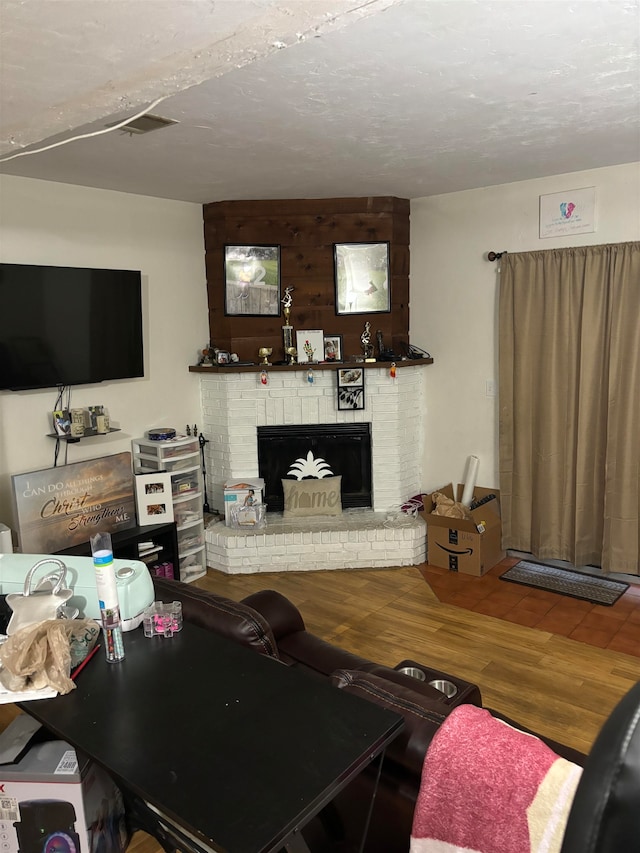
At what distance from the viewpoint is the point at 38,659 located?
167 centimetres

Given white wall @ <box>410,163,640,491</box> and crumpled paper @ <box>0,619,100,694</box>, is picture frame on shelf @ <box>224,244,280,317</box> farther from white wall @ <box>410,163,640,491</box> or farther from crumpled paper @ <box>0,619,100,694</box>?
crumpled paper @ <box>0,619,100,694</box>

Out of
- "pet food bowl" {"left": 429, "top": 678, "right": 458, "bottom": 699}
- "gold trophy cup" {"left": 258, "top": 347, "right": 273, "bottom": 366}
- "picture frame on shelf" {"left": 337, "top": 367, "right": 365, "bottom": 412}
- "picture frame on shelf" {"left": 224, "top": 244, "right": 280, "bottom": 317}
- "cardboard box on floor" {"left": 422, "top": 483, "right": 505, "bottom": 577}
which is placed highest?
"picture frame on shelf" {"left": 224, "top": 244, "right": 280, "bottom": 317}

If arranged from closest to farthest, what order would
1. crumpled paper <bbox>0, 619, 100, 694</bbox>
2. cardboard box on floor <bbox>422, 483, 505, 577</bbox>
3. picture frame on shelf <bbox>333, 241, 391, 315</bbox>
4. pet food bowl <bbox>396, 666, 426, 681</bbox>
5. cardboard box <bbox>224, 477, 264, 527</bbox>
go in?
crumpled paper <bbox>0, 619, 100, 694</bbox> < pet food bowl <bbox>396, 666, 426, 681</bbox> < cardboard box on floor <bbox>422, 483, 505, 577</bbox> < cardboard box <bbox>224, 477, 264, 527</bbox> < picture frame on shelf <bbox>333, 241, 391, 315</bbox>

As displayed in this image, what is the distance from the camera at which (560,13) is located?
1907 mm

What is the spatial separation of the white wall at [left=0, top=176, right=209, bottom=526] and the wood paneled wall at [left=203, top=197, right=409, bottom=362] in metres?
0.19

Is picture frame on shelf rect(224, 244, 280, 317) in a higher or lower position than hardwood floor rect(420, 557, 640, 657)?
higher

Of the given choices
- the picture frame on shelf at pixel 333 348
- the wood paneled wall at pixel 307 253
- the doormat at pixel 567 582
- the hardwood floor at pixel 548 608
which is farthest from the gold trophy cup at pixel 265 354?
the doormat at pixel 567 582

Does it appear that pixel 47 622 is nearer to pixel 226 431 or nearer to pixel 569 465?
pixel 226 431

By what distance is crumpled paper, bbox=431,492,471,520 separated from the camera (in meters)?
4.51

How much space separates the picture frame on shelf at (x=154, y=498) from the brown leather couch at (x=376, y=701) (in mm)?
1961

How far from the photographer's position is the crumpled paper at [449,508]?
4.51m

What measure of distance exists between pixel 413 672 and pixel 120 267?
10.8 feet

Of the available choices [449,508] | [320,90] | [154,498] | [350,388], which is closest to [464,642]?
[449,508]

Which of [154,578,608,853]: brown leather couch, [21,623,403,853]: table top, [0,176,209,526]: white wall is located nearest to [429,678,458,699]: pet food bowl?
[154,578,608,853]: brown leather couch
